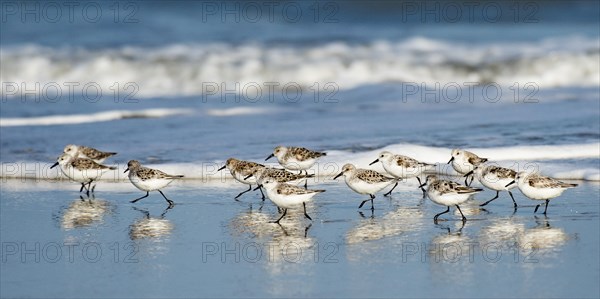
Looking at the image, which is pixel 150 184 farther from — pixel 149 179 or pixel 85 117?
pixel 85 117

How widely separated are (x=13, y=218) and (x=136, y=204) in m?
1.18

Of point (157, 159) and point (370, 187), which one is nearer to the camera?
point (370, 187)

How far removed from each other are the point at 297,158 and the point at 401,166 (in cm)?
119

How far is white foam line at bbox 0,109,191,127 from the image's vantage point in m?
15.2

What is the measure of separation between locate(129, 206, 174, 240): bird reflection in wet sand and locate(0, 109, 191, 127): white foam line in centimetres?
700

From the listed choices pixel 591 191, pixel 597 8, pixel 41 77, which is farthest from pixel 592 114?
pixel 597 8

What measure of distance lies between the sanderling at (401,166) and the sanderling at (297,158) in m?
0.79

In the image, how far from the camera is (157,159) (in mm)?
11703

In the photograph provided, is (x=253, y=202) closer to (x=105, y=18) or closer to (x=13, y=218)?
(x=13, y=218)

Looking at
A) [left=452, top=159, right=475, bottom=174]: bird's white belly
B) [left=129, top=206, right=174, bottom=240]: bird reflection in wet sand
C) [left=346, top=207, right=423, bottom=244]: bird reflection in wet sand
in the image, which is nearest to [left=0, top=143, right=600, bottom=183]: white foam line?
[left=452, top=159, right=475, bottom=174]: bird's white belly

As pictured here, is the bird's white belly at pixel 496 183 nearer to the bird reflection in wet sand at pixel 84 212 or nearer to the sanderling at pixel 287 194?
the sanderling at pixel 287 194

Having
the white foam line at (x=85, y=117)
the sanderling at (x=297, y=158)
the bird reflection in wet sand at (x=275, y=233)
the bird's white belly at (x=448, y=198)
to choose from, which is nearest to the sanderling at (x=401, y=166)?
the sanderling at (x=297, y=158)

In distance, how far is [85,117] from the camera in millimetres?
15938

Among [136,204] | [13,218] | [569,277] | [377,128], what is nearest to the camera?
[569,277]
